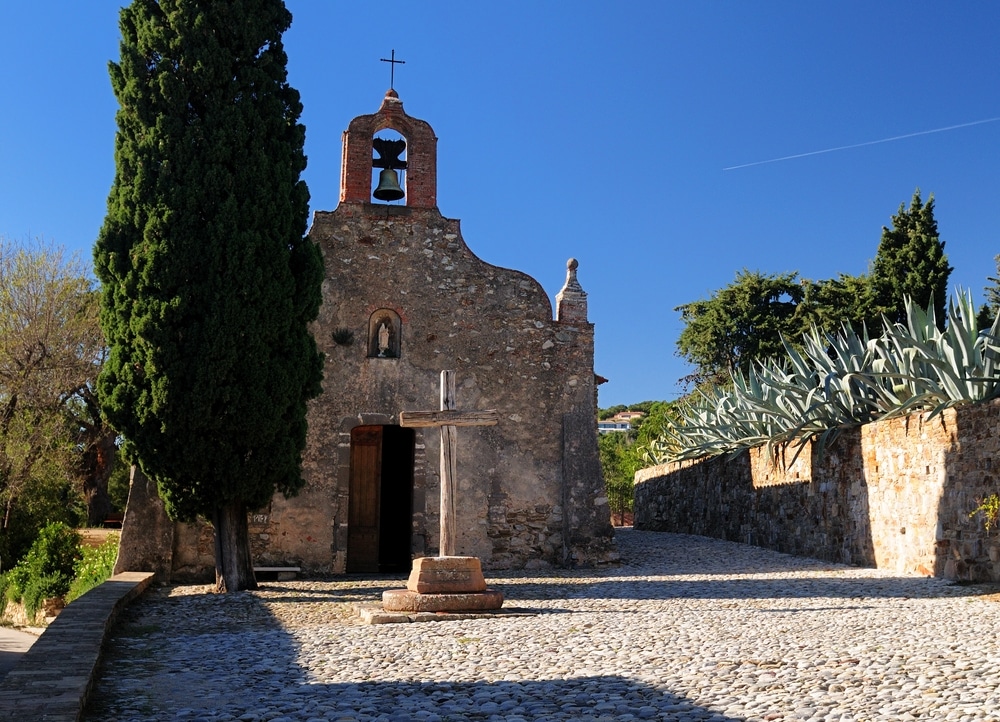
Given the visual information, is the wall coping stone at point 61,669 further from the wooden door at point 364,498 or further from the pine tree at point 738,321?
the pine tree at point 738,321

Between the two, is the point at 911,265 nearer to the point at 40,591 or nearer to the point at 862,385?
the point at 862,385

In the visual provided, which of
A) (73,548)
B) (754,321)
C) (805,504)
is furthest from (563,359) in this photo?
(754,321)

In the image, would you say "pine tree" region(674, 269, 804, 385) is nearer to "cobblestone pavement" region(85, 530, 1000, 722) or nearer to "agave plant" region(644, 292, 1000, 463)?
"agave plant" region(644, 292, 1000, 463)

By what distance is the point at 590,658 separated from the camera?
5.71 m

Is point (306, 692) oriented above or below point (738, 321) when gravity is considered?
below

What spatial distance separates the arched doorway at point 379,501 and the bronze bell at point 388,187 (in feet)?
11.6

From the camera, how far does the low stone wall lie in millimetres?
9078

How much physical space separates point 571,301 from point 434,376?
2398 millimetres

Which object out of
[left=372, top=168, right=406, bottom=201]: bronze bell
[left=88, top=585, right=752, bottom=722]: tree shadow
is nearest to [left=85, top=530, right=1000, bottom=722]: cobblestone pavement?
[left=88, top=585, right=752, bottom=722]: tree shadow

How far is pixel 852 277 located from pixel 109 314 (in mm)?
23656

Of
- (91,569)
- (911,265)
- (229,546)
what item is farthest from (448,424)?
(911,265)

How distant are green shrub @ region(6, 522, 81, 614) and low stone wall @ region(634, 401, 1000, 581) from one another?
1051 centimetres

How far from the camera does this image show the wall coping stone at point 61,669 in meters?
4.01

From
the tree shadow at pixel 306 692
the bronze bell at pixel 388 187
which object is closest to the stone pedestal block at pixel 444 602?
the tree shadow at pixel 306 692
